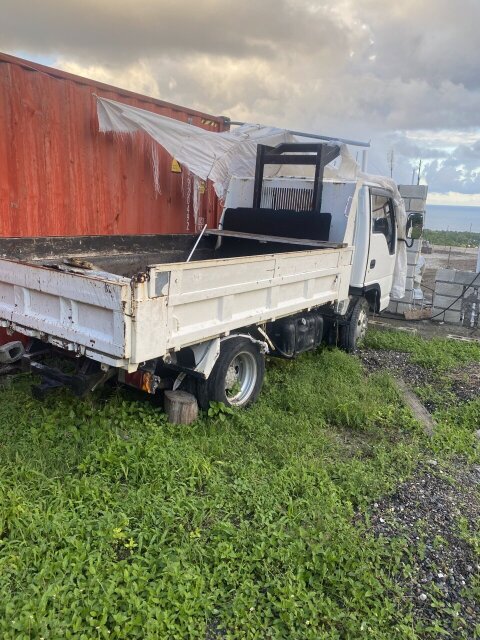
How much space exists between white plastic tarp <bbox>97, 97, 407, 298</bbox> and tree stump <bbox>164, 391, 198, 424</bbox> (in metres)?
3.31

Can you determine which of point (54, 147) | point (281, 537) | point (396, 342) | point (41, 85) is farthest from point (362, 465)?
point (41, 85)

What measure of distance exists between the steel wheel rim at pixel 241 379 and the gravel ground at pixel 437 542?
166 centimetres

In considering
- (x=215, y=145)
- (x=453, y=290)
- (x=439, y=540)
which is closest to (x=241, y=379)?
(x=439, y=540)

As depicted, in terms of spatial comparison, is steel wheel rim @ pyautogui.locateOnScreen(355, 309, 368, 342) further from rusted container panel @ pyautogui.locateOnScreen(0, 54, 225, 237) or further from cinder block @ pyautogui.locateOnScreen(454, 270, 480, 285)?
rusted container panel @ pyautogui.locateOnScreen(0, 54, 225, 237)

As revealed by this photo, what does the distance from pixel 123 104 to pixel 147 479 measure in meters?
4.25

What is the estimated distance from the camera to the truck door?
623 cm

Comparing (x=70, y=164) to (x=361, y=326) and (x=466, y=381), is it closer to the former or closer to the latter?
(x=361, y=326)

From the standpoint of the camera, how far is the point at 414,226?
7016 mm

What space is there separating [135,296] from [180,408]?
1279 millimetres

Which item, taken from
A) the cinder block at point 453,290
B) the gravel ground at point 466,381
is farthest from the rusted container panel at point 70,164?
the cinder block at point 453,290

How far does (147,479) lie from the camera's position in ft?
10.7

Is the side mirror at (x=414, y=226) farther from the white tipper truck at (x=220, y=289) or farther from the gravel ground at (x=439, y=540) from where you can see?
the gravel ground at (x=439, y=540)

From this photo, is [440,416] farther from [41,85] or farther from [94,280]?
[41,85]

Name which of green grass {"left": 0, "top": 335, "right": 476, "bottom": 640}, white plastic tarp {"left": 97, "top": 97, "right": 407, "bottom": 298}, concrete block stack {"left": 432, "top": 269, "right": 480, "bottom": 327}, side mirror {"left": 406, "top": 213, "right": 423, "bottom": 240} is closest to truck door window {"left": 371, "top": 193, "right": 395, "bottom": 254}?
white plastic tarp {"left": 97, "top": 97, "right": 407, "bottom": 298}
